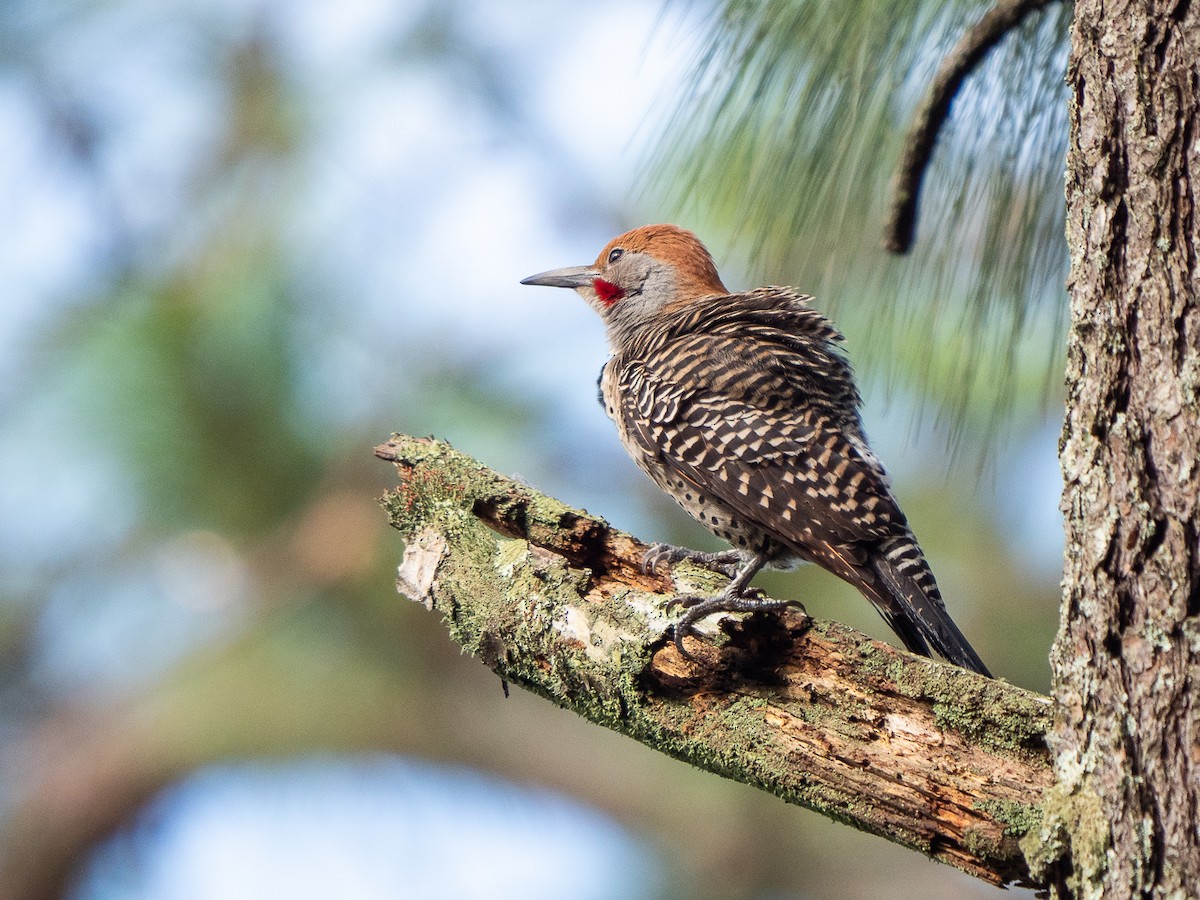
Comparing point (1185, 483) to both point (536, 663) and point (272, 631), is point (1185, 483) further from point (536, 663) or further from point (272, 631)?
point (272, 631)

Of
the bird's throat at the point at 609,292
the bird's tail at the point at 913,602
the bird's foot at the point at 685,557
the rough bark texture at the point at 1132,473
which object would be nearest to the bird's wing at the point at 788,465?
the bird's tail at the point at 913,602

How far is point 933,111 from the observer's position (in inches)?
108

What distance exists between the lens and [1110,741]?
175 cm

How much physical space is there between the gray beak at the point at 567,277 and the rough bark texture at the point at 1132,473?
3.16 meters

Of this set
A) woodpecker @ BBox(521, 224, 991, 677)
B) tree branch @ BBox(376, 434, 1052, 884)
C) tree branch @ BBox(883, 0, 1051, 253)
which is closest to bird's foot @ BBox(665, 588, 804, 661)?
tree branch @ BBox(376, 434, 1052, 884)

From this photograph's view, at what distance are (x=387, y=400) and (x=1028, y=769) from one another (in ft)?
14.3

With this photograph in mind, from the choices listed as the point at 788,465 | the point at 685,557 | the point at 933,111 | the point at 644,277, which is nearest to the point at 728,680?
the point at 685,557

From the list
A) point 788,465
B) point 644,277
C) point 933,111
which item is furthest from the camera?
point 644,277

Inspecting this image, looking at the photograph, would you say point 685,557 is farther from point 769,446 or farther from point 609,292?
point 609,292

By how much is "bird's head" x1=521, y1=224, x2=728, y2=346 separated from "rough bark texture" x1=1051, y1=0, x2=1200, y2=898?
2781mm

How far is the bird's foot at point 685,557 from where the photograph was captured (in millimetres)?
2730

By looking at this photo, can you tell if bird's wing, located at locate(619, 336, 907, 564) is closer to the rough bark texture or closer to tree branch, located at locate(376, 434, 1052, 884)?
tree branch, located at locate(376, 434, 1052, 884)

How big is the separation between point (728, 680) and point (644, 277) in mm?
2689

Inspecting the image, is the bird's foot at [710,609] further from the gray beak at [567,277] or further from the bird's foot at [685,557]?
the gray beak at [567,277]
